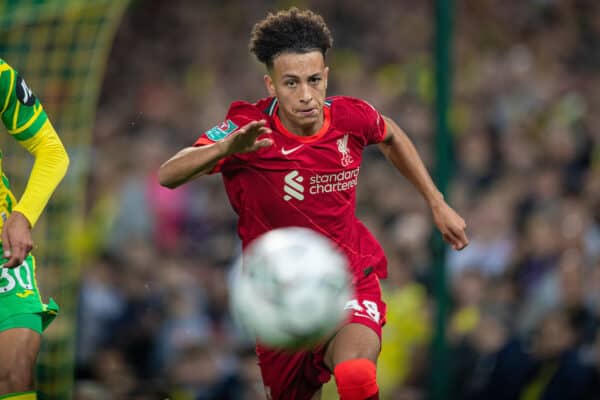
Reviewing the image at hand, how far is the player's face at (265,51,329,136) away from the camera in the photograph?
14.9ft

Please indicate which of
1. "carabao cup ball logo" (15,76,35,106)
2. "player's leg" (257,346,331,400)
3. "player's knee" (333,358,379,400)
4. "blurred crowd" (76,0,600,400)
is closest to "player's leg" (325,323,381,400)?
"player's knee" (333,358,379,400)

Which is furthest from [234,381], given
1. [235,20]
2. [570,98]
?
[235,20]

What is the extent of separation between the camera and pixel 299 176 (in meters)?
4.65

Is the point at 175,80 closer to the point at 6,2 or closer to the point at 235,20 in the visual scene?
the point at 235,20

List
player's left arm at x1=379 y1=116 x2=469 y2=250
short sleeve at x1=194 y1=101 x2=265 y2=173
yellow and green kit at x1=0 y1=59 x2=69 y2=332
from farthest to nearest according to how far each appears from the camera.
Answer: player's left arm at x1=379 y1=116 x2=469 y2=250
short sleeve at x1=194 y1=101 x2=265 y2=173
yellow and green kit at x1=0 y1=59 x2=69 y2=332

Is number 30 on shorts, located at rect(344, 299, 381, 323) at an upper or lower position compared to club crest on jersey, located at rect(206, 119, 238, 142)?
lower

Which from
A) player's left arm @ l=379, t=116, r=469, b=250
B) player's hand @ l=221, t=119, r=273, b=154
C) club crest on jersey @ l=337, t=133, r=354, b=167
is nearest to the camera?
player's hand @ l=221, t=119, r=273, b=154

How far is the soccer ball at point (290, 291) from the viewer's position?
4.37 m

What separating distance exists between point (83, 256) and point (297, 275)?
526 centimetres

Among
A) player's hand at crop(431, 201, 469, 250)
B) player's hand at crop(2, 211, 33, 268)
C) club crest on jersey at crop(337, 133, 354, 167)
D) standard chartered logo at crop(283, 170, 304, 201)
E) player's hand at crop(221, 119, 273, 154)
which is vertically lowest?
player's hand at crop(431, 201, 469, 250)

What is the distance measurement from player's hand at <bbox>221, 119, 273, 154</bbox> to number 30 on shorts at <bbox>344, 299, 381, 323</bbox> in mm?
941

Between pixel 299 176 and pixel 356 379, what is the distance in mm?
903

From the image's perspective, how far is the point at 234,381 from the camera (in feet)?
24.6

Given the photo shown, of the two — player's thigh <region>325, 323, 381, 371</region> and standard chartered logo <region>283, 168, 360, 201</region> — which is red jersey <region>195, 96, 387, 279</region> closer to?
standard chartered logo <region>283, 168, 360, 201</region>
